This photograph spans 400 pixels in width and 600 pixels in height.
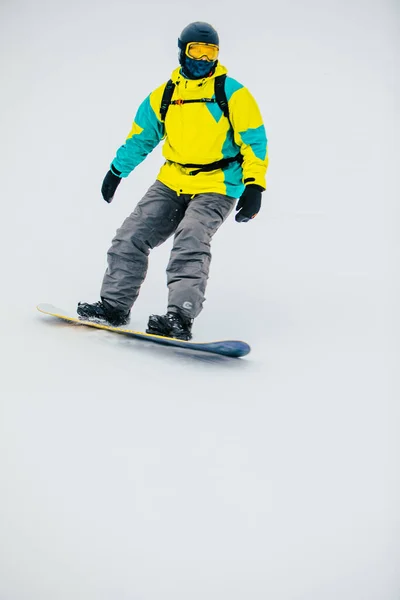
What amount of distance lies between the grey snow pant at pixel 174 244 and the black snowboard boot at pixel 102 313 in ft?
0.11

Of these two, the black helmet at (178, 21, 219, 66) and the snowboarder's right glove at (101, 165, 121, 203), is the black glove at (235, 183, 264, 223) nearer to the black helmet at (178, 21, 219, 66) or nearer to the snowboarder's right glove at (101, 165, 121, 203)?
the black helmet at (178, 21, 219, 66)

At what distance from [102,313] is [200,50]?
1.26 m

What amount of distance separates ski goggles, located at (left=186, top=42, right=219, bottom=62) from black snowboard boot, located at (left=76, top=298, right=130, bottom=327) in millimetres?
1182

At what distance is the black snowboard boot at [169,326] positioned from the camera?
102 inches

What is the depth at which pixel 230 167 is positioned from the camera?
289cm

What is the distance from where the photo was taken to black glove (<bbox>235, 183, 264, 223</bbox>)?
2684 mm

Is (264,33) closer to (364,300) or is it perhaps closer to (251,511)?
(364,300)

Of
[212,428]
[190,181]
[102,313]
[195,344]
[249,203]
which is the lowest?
[212,428]

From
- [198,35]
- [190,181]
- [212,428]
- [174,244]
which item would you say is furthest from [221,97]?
[212,428]

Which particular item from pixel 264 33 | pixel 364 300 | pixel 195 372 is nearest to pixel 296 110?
pixel 264 33

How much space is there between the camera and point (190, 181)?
2.91 meters

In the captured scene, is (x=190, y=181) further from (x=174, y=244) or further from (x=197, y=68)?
(x=197, y=68)

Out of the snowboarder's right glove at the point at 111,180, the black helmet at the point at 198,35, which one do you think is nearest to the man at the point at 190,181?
the black helmet at the point at 198,35

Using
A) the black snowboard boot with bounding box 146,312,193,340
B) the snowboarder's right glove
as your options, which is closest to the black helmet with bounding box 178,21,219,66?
the snowboarder's right glove
